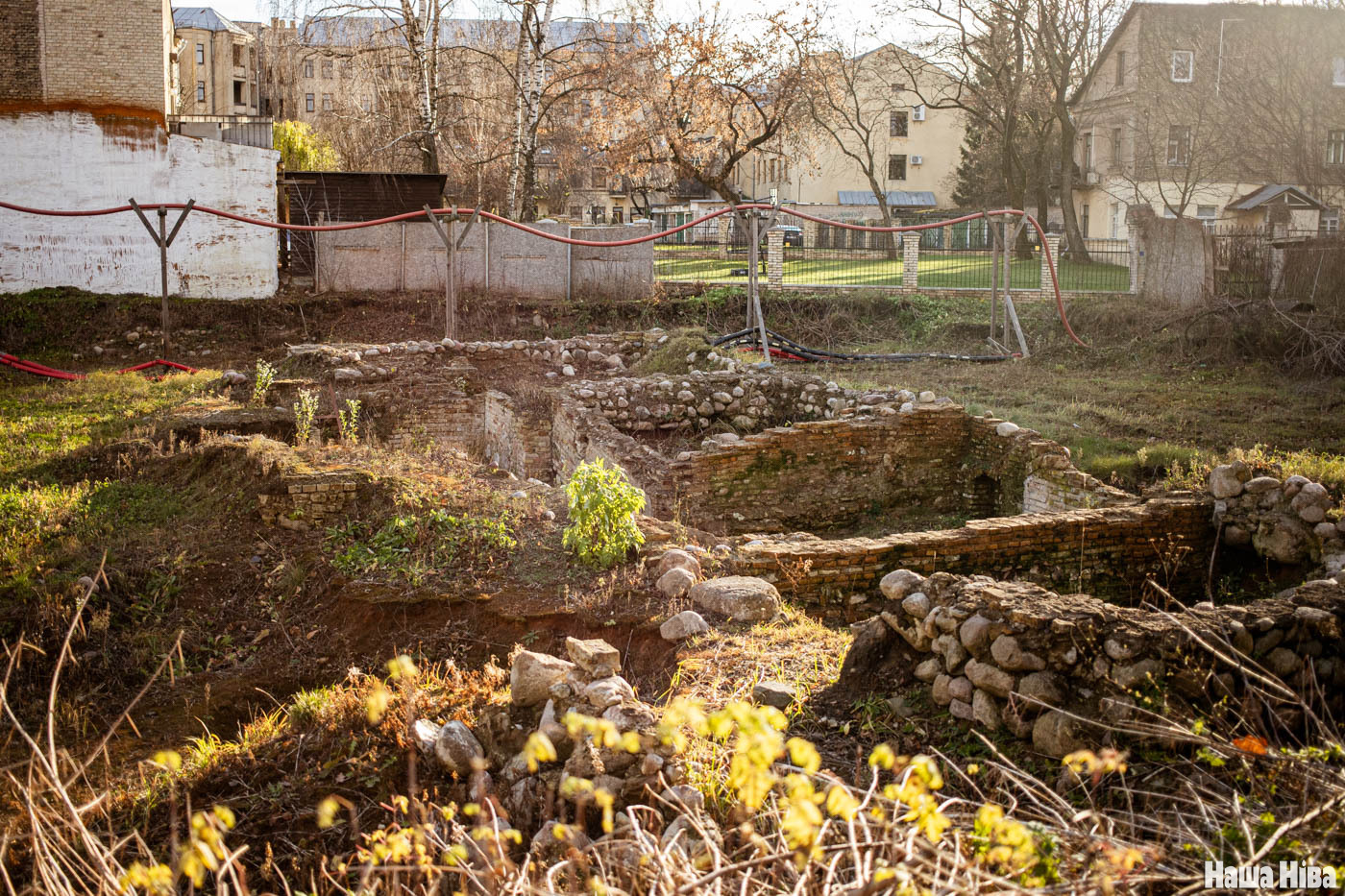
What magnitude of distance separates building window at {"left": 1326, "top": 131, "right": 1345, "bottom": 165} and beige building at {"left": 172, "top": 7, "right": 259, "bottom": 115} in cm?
5069

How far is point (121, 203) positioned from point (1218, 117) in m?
28.0

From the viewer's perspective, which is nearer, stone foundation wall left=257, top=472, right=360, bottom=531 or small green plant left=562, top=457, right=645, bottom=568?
small green plant left=562, top=457, right=645, bottom=568

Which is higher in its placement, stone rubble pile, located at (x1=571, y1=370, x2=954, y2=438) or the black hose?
the black hose

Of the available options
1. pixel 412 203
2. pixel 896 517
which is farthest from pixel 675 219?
pixel 896 517

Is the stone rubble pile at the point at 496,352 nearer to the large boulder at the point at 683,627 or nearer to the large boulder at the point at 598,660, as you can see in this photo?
the large boulder at the point at 683,627

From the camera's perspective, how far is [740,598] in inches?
237

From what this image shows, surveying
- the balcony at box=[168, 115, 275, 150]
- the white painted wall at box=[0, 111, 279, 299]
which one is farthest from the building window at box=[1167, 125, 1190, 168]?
the white painted wall at box=[0, 111, 279, 299]

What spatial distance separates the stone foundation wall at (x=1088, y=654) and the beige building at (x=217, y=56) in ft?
198

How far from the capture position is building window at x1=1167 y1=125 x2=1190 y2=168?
3234cm

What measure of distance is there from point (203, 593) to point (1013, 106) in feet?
93.2

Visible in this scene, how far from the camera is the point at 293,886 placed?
3924 mm

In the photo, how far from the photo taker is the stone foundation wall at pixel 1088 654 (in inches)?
169

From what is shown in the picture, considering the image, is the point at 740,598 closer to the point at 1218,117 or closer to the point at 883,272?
the point at 883,272

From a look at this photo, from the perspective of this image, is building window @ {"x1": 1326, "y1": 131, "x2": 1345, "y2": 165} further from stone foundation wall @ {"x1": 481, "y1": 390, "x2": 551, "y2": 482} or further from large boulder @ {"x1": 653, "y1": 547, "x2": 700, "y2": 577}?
large boulder @ {"x1": 653, "y1": 547, "x2": 700, "y2": 577}
